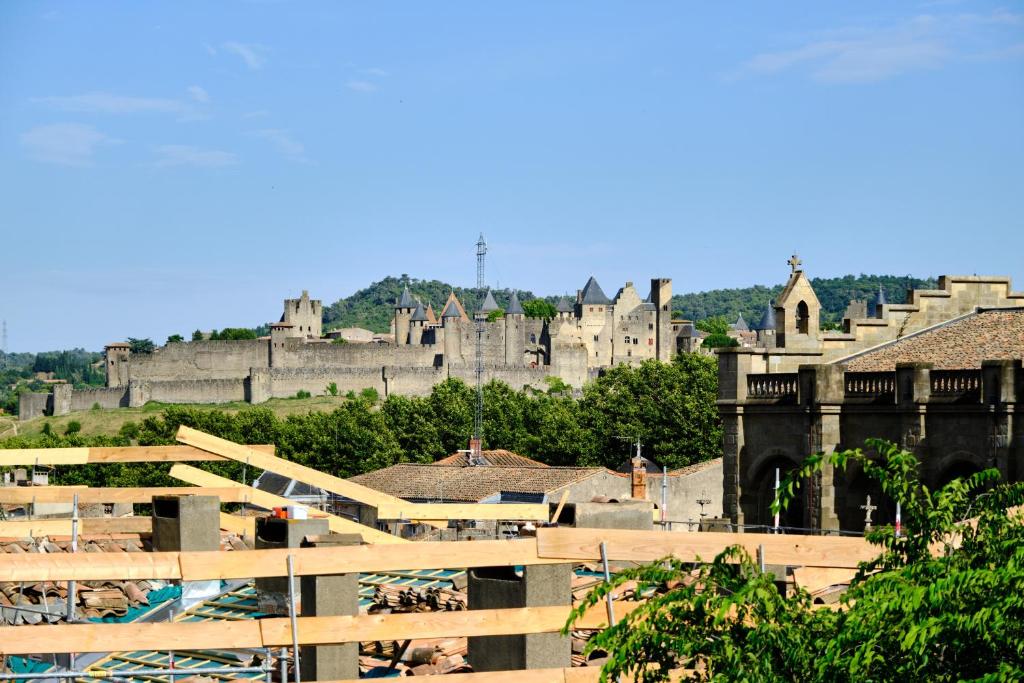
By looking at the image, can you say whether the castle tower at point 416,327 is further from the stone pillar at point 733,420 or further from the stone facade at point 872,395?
the stone pillar at point 733,420

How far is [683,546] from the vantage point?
1146 centimetres

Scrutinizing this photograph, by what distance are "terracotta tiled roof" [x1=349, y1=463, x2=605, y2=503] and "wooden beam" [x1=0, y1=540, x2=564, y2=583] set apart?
1389 inches

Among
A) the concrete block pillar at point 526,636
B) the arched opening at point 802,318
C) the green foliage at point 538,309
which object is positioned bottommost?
the concrete block pillar at point 526,636

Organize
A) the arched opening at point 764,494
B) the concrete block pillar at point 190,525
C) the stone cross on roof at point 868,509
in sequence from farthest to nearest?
1. the arched opening at point 764,494
2. the stone cross on roof at point 868,509
3. the concrete block pillar at point 190,525

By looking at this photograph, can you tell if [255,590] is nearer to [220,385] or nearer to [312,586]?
[312,586]

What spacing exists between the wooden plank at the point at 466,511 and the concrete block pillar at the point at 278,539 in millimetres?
2377

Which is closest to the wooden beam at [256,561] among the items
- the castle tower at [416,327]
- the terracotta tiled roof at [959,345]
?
the terracotta tiled roof at [959,345]

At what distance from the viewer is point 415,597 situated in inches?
572

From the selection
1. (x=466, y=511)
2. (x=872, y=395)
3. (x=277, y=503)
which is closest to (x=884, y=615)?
(x=466, y=511)

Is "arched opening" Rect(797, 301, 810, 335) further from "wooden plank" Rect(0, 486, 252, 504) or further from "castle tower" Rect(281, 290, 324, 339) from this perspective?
"castle tower" Rect(281, 290, 324, 339)

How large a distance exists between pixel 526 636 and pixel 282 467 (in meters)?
6.97

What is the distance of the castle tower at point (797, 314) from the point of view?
1174 inches

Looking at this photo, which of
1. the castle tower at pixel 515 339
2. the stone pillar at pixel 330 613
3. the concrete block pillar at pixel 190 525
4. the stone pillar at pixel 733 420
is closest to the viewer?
the stone pillar at pixel 330 613

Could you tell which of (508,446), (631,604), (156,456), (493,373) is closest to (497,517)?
(631,604)
